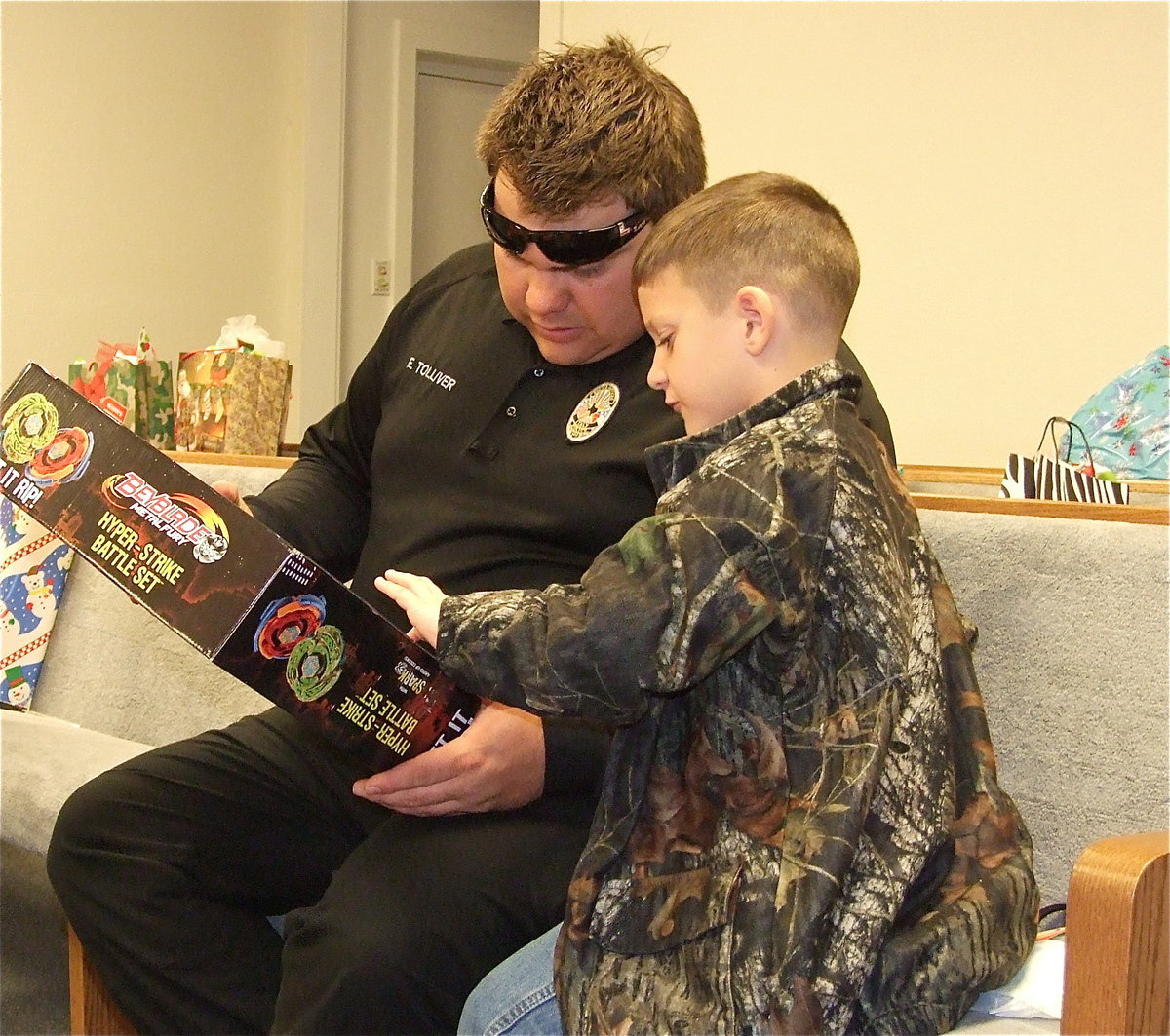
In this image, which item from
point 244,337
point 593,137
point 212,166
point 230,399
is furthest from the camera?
point 212,166

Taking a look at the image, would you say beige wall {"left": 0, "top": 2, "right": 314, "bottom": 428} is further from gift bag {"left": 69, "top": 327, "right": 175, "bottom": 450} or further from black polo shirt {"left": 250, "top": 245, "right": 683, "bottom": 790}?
black polo shirt {"left": 250, "top": 245, "right": 683, "bottom": 790}

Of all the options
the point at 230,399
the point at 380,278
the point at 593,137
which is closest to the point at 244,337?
the point at 230,399

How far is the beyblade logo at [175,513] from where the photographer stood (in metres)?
1.09

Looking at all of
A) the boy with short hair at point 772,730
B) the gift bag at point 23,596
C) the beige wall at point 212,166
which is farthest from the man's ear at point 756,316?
the beige wall at point 212,166

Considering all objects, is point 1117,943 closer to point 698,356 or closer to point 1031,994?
point 1031,994

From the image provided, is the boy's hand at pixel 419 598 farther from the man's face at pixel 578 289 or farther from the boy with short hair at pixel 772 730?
the man's face at pixel 578 289

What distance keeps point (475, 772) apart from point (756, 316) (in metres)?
0.46

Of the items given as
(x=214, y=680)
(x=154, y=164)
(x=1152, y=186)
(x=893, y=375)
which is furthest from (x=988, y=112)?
(x=154, y=164)

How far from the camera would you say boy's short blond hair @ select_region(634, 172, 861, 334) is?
1027 mm

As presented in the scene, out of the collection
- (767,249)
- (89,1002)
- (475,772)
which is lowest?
(89,1002)

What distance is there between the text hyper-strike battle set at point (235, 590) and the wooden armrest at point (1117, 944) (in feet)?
1.74

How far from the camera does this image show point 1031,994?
937mm

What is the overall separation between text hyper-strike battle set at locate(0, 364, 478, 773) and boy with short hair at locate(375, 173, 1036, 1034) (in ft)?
0.35

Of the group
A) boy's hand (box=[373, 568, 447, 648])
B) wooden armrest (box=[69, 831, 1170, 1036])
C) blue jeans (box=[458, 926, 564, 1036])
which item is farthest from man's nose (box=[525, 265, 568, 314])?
wooden armrest (box=[69, 831, 1170, 1036])
